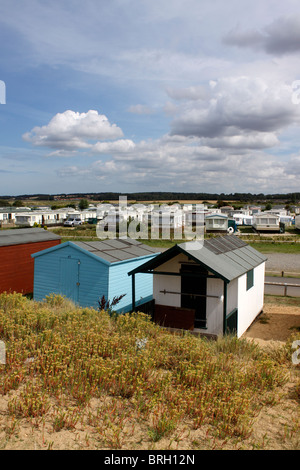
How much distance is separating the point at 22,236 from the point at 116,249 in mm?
5136

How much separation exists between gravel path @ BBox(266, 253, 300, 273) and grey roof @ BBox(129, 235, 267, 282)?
10492mm

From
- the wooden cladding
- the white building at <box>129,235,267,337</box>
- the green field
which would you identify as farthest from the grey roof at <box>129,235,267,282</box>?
the green field

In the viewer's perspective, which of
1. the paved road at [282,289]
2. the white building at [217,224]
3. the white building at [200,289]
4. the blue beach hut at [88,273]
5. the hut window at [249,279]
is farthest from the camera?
the white building at [217,224]

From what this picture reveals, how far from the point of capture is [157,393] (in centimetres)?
574

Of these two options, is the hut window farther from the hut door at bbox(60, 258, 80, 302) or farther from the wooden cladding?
the wooden cladding

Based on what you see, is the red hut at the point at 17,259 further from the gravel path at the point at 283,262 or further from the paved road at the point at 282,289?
the gravel path at the point at 283,262

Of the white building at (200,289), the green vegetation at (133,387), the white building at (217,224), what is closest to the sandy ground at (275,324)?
the white building at (200,289)

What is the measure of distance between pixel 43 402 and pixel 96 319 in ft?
12.3

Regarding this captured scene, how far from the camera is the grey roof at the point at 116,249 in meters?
14.0

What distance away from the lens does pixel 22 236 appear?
17.7m

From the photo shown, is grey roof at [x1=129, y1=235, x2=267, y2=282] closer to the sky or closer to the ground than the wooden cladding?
closer to the sky

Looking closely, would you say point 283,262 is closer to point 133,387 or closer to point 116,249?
point 116,249

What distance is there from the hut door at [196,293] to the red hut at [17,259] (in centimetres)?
783

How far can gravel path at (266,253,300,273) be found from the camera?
78.5 ft
